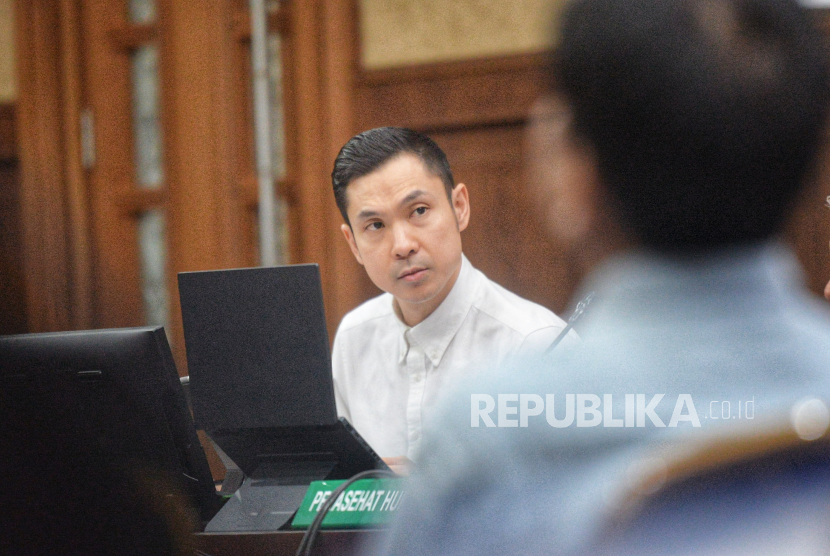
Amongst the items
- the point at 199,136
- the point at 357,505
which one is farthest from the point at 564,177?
the point at 199,136

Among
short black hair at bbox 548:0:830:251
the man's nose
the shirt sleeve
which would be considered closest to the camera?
short black hair at bbox 548:0:830:251

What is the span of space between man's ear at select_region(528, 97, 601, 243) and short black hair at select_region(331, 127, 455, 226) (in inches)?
37.4

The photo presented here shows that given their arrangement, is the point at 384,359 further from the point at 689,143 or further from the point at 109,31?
the point at 109,31

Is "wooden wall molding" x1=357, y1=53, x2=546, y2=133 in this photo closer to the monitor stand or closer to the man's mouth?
the man's mouth

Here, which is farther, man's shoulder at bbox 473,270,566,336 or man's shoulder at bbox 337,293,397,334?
man's shoulder at bbox 337,293,397,334

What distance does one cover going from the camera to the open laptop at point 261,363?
85 centimetres

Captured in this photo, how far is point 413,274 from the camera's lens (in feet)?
4.65

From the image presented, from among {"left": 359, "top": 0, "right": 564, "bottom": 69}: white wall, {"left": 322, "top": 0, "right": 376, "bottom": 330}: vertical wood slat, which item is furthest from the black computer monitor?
{"left": 359, "top": 0, "right": 564, "bottom": 69}: white wall

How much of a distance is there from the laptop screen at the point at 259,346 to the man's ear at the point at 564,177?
0.40m

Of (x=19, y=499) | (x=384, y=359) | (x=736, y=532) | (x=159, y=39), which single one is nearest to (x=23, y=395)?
(x=19, y=499)

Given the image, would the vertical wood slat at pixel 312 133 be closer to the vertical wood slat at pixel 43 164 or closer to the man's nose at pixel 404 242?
the vertical wood slat at pixel 43 164

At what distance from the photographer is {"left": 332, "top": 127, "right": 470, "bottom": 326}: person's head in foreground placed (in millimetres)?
1396

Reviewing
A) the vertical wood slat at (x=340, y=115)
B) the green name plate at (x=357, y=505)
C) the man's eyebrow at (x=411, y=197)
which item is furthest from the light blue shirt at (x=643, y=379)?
the vertical wood slat at (x=340, y=115)

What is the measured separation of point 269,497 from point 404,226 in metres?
0.62
